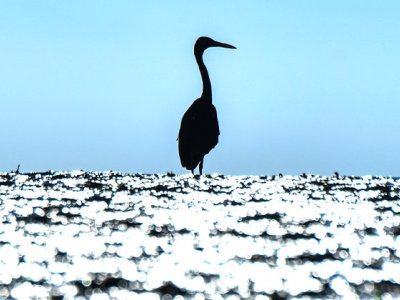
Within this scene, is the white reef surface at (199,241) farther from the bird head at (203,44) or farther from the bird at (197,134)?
the bird head at (203,44)

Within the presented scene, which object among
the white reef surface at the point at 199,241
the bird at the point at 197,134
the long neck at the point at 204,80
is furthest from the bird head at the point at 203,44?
the white reef surface at the point at 199,241

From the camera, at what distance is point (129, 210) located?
7.94 m

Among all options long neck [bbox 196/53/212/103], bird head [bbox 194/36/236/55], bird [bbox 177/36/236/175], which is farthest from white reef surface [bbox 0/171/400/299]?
bird head [bbox 194/36/236/55]

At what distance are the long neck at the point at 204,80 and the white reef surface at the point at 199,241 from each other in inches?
239

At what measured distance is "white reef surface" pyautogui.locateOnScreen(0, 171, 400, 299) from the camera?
427 centimetres

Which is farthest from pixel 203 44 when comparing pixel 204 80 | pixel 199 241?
pixel 199 241

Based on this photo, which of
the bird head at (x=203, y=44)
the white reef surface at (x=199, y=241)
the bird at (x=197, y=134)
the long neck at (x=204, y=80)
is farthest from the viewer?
the bird head at (x=203, y=44)

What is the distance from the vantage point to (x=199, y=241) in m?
5.94

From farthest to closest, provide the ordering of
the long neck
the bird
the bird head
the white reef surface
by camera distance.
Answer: the bird head → the long neck → the bird → the white reef surface

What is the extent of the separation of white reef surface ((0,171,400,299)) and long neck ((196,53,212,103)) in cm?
608

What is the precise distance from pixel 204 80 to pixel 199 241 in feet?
37.0

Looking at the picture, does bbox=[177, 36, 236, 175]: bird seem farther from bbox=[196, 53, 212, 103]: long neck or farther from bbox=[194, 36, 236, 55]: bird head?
bbox=[194, 36, 236, 55]: bird head

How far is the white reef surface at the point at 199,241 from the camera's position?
4.27 metres

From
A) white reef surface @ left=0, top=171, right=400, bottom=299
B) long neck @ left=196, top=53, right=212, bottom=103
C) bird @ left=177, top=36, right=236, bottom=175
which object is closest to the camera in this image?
white reef surface @ left=0, top=171, right=400, bottom=299
